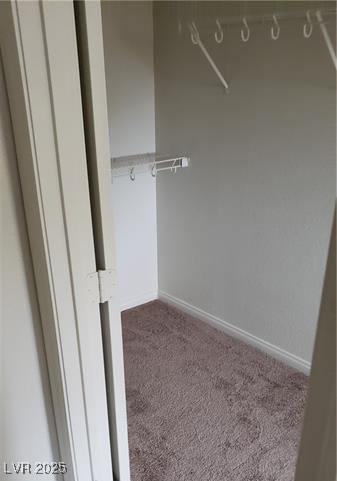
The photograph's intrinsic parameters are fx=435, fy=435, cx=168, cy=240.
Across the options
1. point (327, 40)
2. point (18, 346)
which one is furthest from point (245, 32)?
point (18, 346)

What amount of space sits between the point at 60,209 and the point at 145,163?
1773 mm

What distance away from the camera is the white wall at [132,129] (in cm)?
261

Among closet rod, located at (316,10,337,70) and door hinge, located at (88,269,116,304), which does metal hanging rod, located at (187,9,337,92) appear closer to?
closet rod, located at (316,10,337,70)

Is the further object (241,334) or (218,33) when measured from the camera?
(241,334)

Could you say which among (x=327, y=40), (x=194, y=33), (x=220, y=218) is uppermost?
(x=194, y=33)

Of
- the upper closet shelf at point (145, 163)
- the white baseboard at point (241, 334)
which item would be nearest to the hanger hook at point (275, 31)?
the upper closet shelf at point (145, 163)

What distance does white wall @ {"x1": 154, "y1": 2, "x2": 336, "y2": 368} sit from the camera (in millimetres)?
2094

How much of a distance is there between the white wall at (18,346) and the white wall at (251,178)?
1505 millimetres

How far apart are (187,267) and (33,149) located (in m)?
2.12

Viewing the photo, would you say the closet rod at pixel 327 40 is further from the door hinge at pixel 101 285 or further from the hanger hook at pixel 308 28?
the door hinge at pixel 101 285

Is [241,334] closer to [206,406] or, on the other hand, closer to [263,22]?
[206,406]

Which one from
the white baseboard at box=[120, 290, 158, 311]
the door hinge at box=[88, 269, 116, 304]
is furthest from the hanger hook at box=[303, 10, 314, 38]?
the white baseboard at box=[120, 290, 158, 311]

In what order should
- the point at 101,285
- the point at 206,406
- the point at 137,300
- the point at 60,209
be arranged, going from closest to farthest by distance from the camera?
the point at 60,209 < the point at 101,285 < the point at 206,406 < the point at 137,300

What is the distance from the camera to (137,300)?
126 inches
